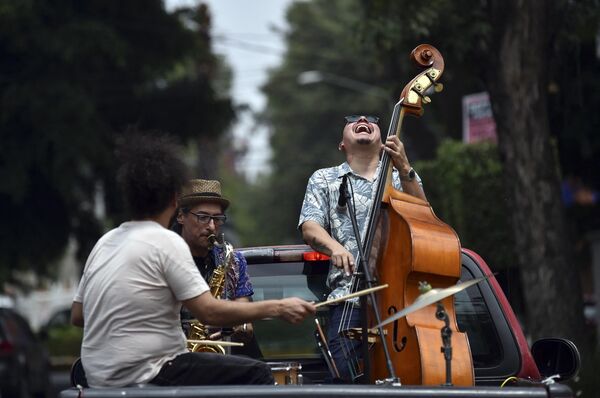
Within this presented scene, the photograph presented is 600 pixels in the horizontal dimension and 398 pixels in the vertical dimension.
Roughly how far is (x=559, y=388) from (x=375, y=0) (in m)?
9.68

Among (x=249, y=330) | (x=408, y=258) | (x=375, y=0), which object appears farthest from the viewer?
(x=375, y=0)

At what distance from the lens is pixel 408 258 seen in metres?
5.64

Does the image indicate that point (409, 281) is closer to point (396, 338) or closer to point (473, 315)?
point (396, 338)

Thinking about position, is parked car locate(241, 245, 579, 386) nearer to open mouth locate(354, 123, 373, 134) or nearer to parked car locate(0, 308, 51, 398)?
open mouth locate(354, 123, 373, 134)

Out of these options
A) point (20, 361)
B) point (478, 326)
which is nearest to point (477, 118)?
point (20, 361)

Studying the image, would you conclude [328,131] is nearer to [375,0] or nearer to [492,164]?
[492,164]

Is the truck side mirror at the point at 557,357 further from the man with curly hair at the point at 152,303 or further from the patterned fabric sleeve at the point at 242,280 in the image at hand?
the man with curly hair at the point at 152,303

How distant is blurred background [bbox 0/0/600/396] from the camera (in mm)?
12703

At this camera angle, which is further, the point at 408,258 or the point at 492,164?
the point at 492,164

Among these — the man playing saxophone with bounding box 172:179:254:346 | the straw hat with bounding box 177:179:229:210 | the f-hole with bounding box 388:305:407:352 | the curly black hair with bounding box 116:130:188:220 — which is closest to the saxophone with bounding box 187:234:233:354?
the man playing saxophone with bounding box 172:179:254:346

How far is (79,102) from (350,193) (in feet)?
52.8

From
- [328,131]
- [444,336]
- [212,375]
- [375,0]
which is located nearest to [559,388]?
[444,336]

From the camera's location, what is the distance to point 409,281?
5.64 meters

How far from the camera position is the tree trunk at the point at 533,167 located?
41.2 ft
